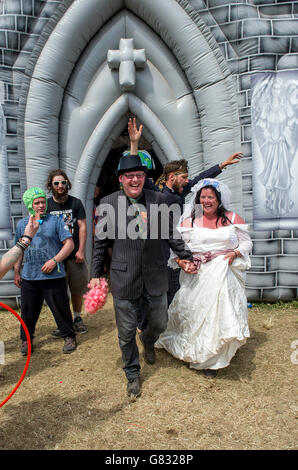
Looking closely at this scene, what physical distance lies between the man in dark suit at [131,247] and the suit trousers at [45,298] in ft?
2.59

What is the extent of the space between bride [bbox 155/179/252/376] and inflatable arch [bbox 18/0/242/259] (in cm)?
157

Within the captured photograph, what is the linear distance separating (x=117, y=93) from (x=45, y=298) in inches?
115

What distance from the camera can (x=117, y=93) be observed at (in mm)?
4871

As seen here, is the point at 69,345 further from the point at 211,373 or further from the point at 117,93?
the point at 117,93

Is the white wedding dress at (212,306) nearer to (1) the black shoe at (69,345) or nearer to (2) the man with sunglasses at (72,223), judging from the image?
(1) the black shoe at (69,345)

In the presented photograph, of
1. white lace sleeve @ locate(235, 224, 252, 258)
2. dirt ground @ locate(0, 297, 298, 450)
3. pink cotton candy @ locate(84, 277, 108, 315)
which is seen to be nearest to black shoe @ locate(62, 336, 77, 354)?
dirt ground @ locate(0, 297, 298, 450)

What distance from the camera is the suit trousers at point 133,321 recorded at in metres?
2.78

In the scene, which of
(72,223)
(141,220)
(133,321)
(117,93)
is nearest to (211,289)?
(133,321)

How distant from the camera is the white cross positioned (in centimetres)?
466

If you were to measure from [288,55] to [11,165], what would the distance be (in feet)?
12.1

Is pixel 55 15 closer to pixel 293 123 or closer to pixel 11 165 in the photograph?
pixel 11 165

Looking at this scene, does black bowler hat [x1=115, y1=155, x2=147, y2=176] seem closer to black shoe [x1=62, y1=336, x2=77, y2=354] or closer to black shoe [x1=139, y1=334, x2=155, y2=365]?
black shoe [x1=139, y1=334, x2=155, y2=365]

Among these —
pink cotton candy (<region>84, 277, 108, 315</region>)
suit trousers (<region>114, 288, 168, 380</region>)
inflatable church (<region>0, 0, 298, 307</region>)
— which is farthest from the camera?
inflatable church (<region>0, 0, 298, 307</region>)

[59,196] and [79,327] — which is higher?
[59,196]
